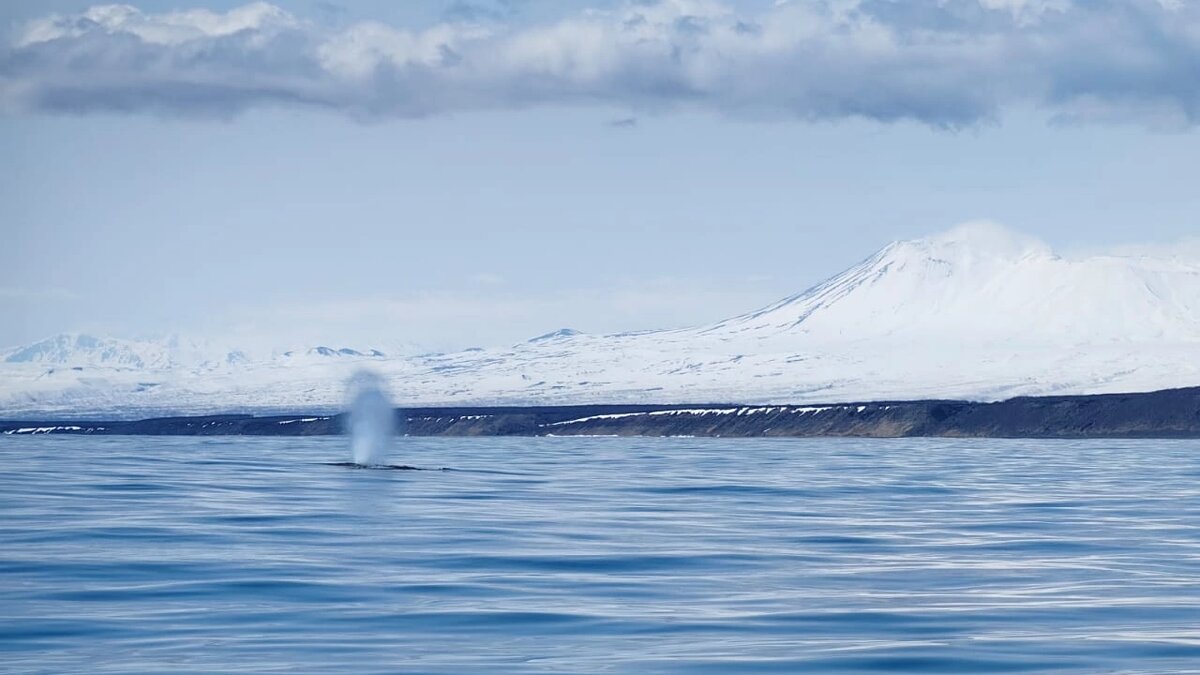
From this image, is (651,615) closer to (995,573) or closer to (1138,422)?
(995,573)

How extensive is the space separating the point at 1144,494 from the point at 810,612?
110 ft

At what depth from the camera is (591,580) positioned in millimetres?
30547

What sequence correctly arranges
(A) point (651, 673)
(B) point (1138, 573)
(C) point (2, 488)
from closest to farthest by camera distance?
(A) point (651, 673)
(B) point (1138, 573)
(C) point (2, 488)

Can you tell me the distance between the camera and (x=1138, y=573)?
3186cm

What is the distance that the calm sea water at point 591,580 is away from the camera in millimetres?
22656

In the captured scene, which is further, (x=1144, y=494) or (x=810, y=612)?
(x=1144, y=494)

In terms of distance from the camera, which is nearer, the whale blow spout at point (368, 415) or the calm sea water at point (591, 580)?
the calm sea water at point (591, 580)

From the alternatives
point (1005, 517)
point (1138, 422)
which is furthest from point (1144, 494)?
point (1138, 422)

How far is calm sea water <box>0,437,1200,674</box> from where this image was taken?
2266 centimetres

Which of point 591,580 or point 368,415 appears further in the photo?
point 368,415

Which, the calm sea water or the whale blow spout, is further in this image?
the whale blow spout

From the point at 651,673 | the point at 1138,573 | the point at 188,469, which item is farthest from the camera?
the point at 188,469

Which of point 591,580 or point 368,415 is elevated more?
point 368,415

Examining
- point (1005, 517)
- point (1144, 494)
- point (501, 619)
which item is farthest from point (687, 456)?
point (501, 619)
